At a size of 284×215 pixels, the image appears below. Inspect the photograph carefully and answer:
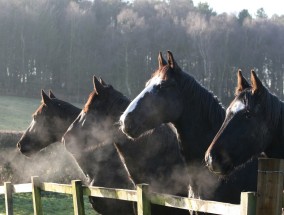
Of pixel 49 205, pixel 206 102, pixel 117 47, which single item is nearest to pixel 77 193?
pixel 206 102

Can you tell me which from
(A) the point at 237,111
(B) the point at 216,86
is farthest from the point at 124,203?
(B) the point at 216,86

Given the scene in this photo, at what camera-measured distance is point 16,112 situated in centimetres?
4094

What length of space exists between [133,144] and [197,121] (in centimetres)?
133

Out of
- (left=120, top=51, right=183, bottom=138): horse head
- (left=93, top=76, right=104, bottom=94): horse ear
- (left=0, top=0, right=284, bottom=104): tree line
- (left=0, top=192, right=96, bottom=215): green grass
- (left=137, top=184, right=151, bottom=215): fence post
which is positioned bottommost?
(left=0, top=192, right=96, bottom=215): green grass

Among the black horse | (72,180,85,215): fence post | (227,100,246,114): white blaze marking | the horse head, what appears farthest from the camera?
the black horse

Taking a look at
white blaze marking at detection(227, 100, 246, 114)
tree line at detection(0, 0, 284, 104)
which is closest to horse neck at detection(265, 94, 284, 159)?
white blaze marking at detection(227, 100, 246, 114)

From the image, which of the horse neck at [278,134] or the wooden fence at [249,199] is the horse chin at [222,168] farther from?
the horse neck at [278,134]

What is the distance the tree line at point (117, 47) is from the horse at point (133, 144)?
1652 inches

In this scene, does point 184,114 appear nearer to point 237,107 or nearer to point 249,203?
point 237,107

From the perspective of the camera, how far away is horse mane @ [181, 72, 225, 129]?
6199 millimetres

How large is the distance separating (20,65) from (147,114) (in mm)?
49601

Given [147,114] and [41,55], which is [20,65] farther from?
[147,114]

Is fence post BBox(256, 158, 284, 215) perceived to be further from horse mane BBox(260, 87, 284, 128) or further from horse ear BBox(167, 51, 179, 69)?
horse ear BBox(167, 51, 179, 69)

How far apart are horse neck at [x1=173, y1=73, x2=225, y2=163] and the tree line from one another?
143 ft
